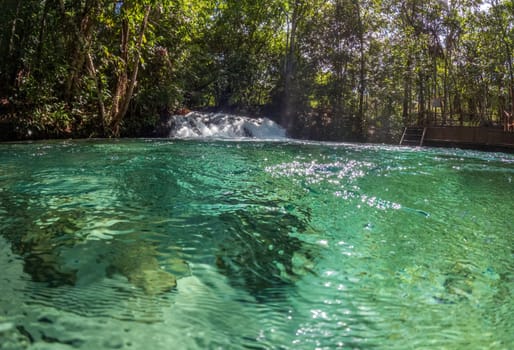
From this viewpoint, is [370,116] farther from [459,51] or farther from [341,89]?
[459,51]

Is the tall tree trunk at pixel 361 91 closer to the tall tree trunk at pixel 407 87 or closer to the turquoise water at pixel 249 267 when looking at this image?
the tall tree trunk at pixel 407 87

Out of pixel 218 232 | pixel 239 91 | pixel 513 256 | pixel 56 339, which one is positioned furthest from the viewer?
pixel 239 91

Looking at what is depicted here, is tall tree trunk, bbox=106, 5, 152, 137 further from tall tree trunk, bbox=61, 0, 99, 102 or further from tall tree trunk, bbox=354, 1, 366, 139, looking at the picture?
tall tree trunk, bbox=354, 1, 366, 139

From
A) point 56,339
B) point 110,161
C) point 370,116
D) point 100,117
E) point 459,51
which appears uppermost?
point 459,51

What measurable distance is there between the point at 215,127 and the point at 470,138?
11897mm

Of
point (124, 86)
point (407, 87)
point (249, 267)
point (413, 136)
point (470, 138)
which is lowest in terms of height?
point (249, 267)

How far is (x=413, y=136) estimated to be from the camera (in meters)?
20.6

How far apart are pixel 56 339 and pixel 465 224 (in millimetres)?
3424

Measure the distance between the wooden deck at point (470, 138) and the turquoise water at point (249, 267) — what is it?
45.1ft

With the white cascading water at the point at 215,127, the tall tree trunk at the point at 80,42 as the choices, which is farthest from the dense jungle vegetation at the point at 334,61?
the tall tree trunk at the point at 80,42

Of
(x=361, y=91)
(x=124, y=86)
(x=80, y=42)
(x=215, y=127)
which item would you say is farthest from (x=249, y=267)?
(x=361, y=91)

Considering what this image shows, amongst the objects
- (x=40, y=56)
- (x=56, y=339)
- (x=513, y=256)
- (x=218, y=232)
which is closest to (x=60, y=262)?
(x=56, y=339)

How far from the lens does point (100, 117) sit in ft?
45.1

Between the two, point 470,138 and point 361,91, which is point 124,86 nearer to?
point 470,138
